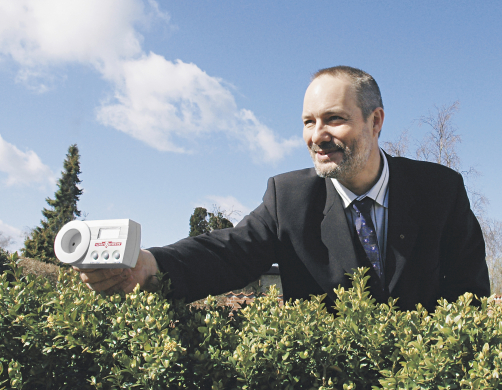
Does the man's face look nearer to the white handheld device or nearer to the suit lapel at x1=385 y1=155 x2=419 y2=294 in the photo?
the suit lapel at x1=385 y1=155 x2=419 y2=294

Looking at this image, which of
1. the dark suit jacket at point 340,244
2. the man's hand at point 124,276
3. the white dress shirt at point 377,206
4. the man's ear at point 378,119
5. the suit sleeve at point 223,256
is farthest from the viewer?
the man's ear at point 378,119

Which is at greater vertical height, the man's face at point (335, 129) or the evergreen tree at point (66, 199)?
the evergreen tree at point (66, 199)

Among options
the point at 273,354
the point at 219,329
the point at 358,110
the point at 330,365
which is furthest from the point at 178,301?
the point at 358,110

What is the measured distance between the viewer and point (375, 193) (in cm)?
275

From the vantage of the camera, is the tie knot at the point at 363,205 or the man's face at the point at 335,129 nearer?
the man's face at the point at 335,129

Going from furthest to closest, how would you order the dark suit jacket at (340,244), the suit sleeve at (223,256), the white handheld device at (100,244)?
1. the dark suit jacket at (340,244)
2. the suit sleeve at (223,256)
3. the white handheld device at (100,244)

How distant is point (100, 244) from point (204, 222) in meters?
25.1

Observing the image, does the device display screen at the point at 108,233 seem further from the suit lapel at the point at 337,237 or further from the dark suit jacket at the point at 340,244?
the suit lapel at the point at 337,237

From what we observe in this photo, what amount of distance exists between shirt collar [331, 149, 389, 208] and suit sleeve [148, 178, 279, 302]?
17.9 inches

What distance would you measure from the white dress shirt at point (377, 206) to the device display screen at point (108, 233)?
1.46 meters

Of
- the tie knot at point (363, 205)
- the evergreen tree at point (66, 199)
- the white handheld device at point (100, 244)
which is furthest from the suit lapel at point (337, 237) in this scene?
the evergreen tree at point (66, 199)

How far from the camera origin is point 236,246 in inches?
101

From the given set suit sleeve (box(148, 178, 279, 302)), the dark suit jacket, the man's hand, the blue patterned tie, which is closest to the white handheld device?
the man's hand

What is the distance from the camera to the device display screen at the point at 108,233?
1901mm
